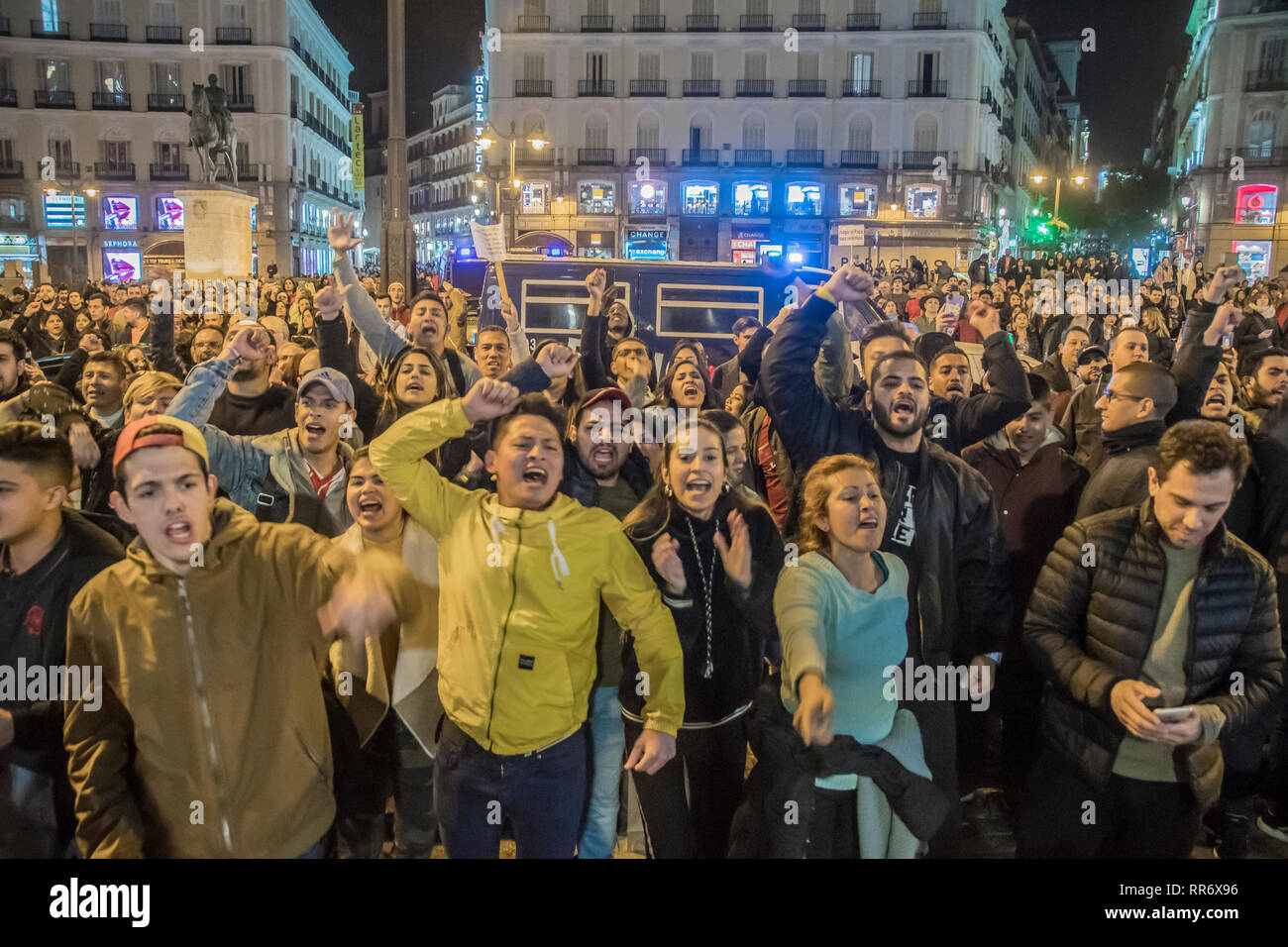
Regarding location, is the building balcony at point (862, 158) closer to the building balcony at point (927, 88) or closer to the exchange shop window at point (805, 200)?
the exchange shop window at point (805, 200)

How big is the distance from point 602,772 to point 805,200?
1649 inches

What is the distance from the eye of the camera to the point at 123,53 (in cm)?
4491

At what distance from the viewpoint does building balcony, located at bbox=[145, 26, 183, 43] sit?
4506 centimetres

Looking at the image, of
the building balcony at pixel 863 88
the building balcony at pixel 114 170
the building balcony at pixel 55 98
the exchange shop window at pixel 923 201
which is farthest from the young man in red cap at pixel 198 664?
the building balcony at pixel 55 98

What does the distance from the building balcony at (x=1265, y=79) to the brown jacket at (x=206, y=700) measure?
41784 millimetres

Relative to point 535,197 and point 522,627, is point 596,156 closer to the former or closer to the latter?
point 535,197

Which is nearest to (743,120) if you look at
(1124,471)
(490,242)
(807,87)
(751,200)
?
(807,87)

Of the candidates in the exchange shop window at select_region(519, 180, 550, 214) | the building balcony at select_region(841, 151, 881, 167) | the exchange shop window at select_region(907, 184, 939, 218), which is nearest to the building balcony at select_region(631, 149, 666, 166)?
the exchange shop window at select_region(519, 180, 550, 214)

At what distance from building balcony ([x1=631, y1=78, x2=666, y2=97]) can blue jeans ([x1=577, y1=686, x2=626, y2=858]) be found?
4177 centimetres

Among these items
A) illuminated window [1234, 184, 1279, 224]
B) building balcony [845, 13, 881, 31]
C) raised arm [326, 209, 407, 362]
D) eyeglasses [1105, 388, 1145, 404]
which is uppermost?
building balcony [845, 13, 881, 31]

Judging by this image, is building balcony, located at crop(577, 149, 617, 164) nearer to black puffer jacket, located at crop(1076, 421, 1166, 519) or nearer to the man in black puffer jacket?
black puffer jacket, located at crop(1076, 421, 1166, 519)

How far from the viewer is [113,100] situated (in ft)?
148

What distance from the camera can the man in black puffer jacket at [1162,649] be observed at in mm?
3350
